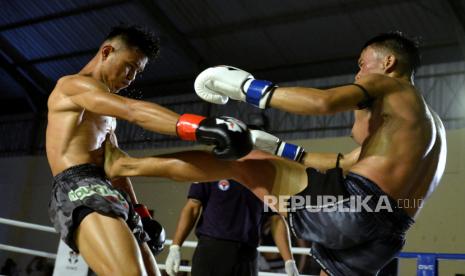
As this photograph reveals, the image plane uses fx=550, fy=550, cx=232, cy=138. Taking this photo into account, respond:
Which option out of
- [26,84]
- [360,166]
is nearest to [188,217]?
[360,166]

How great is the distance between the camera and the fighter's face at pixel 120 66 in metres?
2.33

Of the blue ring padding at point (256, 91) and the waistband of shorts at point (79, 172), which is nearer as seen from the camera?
the blue ring padding at point (256, 91)

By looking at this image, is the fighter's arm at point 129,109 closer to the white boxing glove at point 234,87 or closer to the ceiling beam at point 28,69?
the white boxing glove at point 234,87

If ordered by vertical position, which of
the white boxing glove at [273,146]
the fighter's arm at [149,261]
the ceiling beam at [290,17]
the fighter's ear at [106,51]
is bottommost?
the fighter's arm at [149,261]

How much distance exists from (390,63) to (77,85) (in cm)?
120

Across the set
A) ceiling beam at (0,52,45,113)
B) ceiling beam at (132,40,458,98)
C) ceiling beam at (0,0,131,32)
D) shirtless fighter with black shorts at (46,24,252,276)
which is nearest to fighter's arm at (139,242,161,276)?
shirtless fighter with black shorts at (46,24,252,276)

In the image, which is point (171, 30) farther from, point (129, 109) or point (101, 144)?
point (129, 109)

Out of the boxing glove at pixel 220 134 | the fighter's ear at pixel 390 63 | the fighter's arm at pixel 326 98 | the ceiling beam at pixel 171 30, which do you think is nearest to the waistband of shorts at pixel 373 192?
the fighter's arm at pixel 326 98

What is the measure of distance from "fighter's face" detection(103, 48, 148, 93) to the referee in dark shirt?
3.34ft

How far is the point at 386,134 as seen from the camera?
1.87 metres

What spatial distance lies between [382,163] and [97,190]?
1.00 meters

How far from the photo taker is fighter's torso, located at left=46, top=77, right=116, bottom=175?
6.91 feet

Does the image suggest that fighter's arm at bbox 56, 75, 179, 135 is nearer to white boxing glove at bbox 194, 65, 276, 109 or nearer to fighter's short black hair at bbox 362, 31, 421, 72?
white boxing glove at bbox 194, 65, 276, 109

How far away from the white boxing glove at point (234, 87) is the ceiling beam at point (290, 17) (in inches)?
215
